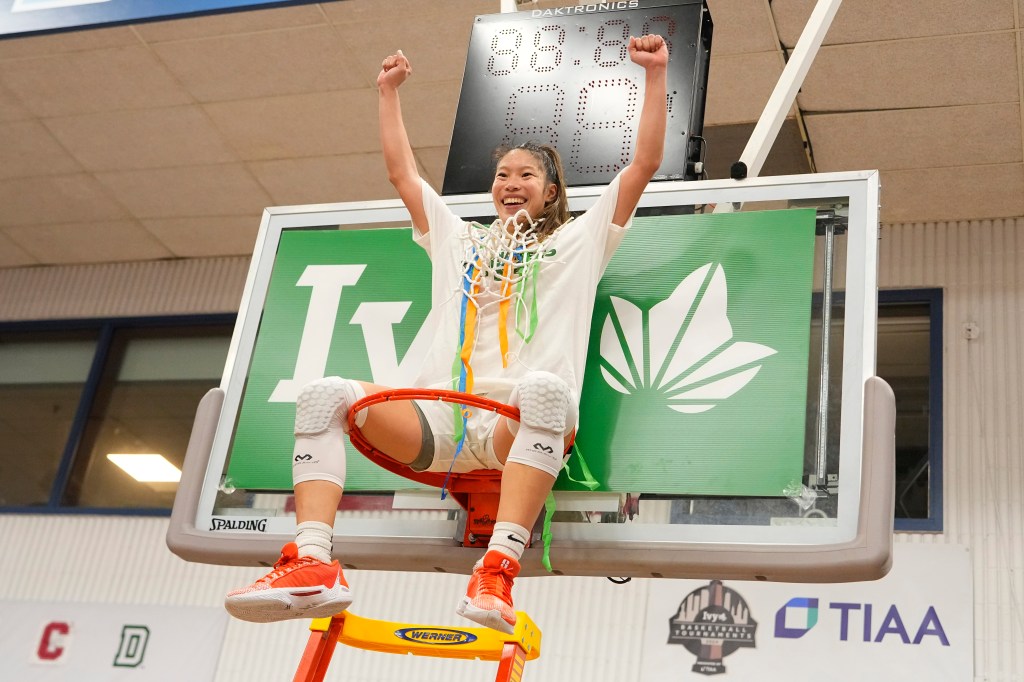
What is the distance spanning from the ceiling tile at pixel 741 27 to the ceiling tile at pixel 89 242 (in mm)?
3645

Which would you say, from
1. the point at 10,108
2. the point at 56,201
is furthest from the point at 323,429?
the point at 56,201

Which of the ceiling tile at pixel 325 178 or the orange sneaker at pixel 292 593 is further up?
the ceiling tile at pixel 325 178

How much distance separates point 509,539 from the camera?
2322 millimetres

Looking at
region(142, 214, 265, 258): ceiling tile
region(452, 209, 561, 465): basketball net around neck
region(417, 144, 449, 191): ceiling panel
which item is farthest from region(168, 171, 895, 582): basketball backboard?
region(142, 214, 265, 258): ceiling tile

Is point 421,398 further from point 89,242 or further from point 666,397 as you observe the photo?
point 89,242

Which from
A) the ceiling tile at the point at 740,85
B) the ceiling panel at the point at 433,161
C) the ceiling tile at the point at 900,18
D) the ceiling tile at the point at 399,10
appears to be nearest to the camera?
the ceiling tile at the point at 900,18

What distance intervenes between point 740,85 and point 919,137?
0.84m

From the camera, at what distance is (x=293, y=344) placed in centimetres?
305

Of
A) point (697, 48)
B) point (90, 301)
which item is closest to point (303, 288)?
point (697, 48)

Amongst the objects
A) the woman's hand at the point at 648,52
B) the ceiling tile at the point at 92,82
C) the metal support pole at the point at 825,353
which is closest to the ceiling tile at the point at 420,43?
the ceiling tile at the point at 92,82

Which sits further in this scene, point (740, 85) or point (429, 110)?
point (429, 110)

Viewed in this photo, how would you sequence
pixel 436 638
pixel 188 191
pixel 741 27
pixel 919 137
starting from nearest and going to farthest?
1. pixel 436 638
2. pixel 741 27
3. pixel 919 137
4. pixel 188 191

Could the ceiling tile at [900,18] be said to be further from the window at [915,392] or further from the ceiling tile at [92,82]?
the ceiling tile at [92,82]

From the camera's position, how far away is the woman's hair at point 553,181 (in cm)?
286
